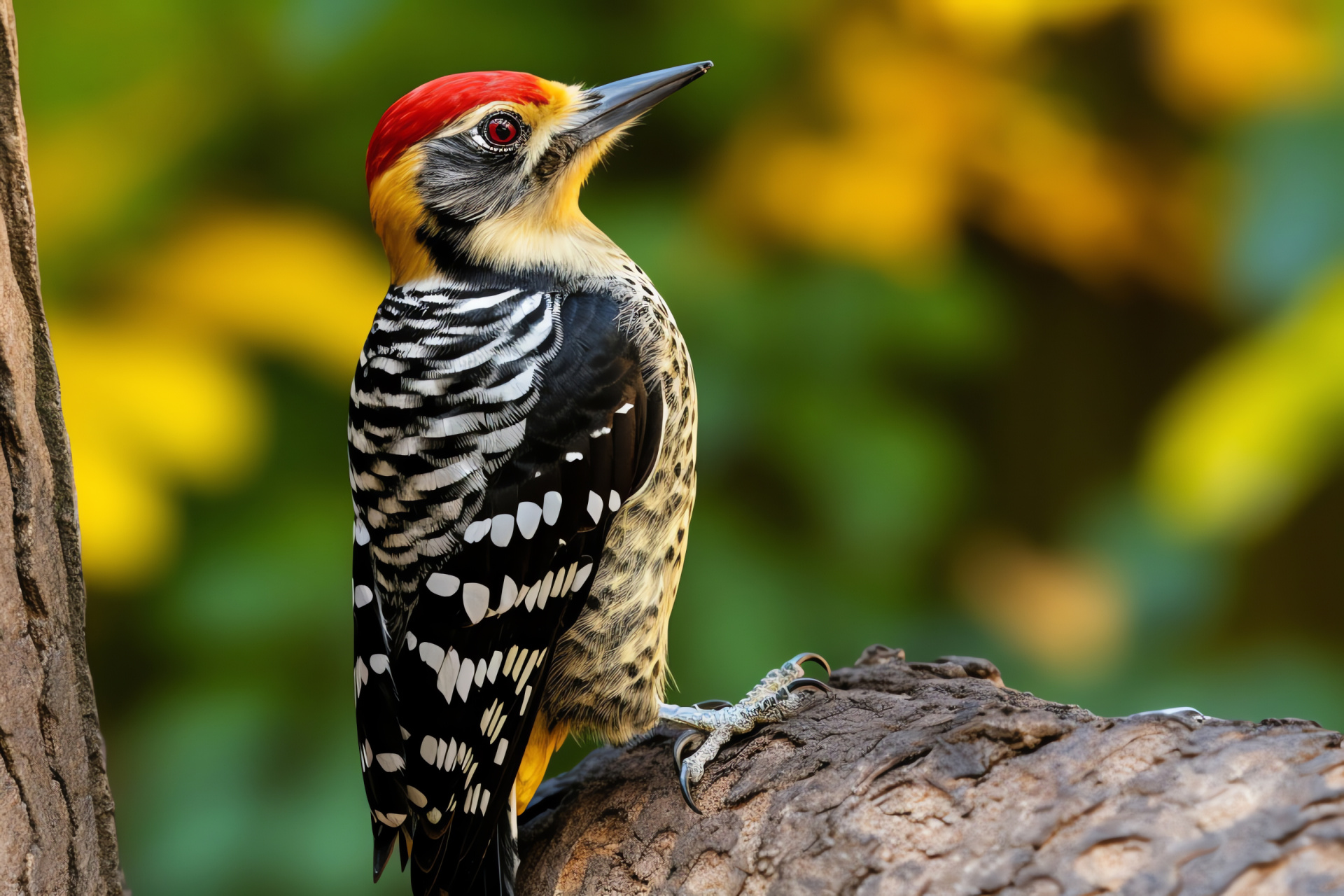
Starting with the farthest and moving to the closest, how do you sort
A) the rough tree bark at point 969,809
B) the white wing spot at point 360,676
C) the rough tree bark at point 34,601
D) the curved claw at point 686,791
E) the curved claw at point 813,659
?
the curved claw at point 813,659 → the white wing spot at point 360,676 → the curved claw at point 686,791 → the rough tree bark at point 34,601 → the rough tree bark at point 969,809

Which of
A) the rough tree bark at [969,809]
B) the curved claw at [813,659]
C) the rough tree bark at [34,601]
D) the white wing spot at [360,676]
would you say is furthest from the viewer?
the curved claw at [813,659]

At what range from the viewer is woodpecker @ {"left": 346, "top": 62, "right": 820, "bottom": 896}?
153 cm

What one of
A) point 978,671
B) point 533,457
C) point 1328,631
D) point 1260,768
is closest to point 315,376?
point 533,457

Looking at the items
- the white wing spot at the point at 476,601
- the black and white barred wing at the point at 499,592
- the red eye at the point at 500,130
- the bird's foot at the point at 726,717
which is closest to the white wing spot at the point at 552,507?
the black and white barred wing at the point at 499,592

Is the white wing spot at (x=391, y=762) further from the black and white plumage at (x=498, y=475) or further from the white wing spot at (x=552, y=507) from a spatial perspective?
the white wing spot at (x=552, y=507)

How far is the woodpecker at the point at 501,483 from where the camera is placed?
1534 millimetres

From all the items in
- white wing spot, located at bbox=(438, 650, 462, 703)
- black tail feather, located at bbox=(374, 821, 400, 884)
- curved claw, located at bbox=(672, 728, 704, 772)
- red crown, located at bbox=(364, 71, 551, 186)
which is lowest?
black tail feather, located at bbox=(374, 821, 400, 884)

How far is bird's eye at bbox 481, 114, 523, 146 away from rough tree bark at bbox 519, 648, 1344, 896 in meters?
1.00

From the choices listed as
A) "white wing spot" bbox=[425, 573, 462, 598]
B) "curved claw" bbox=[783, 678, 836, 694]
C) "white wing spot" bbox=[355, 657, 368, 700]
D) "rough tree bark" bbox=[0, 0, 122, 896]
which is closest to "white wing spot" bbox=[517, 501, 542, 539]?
"white wing spot" bbox=[425, 573, 462, 598]

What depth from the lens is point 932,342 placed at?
111 inches

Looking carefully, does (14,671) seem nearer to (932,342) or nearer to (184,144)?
(184,144)

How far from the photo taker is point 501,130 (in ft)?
5.73

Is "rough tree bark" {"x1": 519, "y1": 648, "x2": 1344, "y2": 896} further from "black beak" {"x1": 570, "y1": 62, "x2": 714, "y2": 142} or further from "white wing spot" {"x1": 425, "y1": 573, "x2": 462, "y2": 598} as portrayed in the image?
"black beak" {"x1": 570, "y1": 62, "x2": 714, "y2": 142}

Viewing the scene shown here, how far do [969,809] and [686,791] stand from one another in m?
0.43
